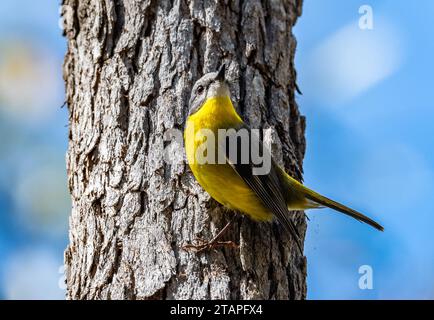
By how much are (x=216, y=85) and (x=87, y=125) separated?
110cm

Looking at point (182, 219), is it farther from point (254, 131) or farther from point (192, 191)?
point (254, 131)

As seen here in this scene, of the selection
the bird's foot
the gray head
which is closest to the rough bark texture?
the bird's foot

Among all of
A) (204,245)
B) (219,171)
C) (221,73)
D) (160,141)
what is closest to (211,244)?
(204,245)

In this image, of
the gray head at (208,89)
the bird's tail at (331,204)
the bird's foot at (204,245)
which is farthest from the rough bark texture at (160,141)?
the bird's tail at (331,204)

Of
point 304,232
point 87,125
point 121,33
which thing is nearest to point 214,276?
point 304,232

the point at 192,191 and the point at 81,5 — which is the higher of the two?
the point at 81,5

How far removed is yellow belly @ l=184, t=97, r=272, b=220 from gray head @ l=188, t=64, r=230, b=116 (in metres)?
0.04

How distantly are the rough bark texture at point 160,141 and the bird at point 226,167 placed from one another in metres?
0.12

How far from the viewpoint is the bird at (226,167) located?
5.08 meters

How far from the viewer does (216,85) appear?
5215 mm

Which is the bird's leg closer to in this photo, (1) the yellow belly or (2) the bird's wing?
(1) the yellow belly

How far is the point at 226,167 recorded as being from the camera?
517cm
